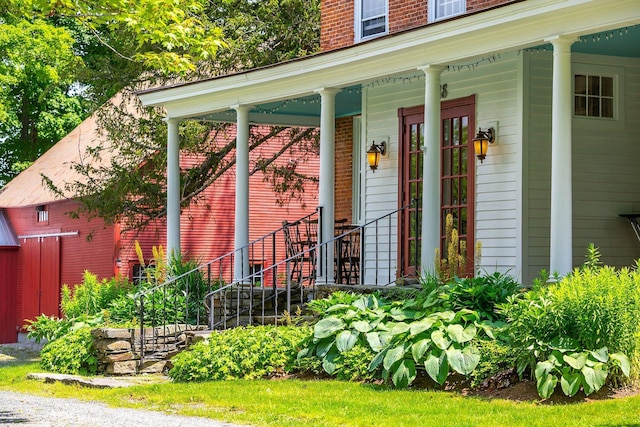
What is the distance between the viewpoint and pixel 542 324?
1076 cm

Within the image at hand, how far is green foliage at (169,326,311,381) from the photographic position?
13.4 meters


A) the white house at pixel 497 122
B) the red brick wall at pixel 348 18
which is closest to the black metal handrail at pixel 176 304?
the white house at pixel 497 122

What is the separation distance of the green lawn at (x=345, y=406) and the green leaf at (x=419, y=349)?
363 millimetres

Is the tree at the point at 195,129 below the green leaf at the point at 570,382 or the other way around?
the other way around

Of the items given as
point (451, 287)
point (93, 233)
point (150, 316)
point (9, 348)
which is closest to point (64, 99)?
point (93, 233)

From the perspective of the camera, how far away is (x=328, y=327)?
Answer: 12984 millimetres

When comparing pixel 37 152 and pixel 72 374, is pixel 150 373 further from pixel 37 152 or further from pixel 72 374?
pixel 37 152

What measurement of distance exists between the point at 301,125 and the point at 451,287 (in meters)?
8.94

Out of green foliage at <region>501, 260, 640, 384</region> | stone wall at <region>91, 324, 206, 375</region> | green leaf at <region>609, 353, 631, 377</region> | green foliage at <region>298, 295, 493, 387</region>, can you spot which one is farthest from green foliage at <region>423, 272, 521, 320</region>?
stone wall at <region>91, 324, 206, 375</region>

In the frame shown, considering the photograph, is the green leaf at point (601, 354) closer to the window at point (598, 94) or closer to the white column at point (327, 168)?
the window at point (598, 94)

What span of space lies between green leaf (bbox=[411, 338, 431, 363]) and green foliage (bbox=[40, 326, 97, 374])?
261 inches

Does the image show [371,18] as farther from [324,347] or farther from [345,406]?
[345,406]

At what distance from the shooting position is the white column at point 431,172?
14.8m

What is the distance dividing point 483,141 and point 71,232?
656 inches
